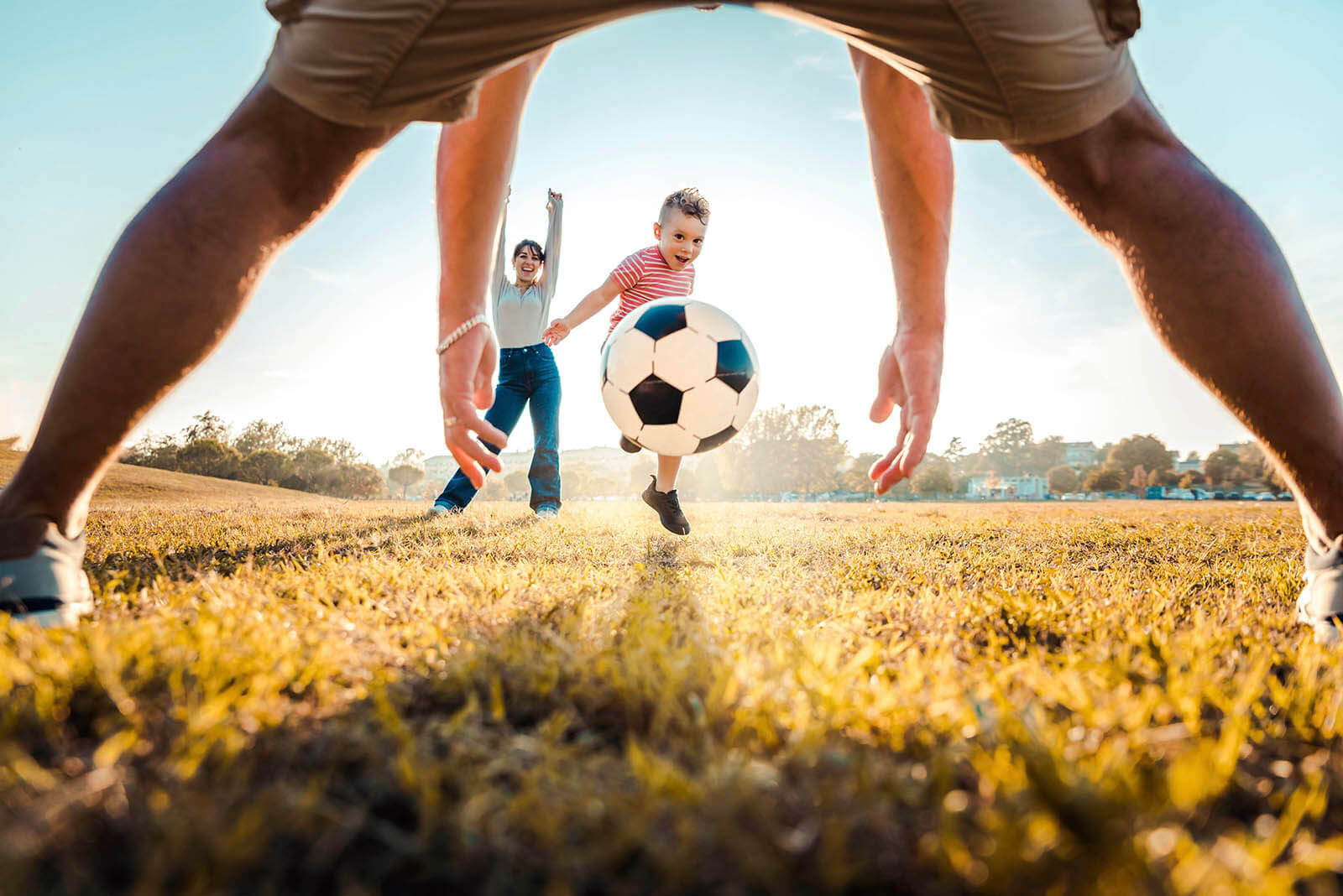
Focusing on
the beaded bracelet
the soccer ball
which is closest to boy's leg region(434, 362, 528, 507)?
the soccer ball

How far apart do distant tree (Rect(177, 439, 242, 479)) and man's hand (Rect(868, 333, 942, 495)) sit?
130 feet

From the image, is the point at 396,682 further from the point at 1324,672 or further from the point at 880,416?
the point at 1324,672

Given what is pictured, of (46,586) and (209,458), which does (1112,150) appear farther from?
(209,458)

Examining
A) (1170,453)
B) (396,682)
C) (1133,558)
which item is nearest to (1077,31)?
(396,682)

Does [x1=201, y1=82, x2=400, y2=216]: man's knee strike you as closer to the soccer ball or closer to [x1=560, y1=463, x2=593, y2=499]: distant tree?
the soccer ball

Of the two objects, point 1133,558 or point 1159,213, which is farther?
point 1133,558

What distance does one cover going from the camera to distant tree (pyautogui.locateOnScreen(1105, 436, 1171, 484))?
6300 cm

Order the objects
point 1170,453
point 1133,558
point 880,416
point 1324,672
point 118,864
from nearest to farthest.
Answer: point 118,864, point 1324,672, point 880,416, point 1133,558, point 1170,453

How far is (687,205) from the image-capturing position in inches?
210

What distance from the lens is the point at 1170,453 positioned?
66.2m

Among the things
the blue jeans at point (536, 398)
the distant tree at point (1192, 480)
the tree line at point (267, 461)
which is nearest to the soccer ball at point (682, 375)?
the blue jeans at point (536, 398)

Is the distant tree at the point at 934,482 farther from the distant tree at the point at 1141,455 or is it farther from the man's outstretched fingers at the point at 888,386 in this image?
the man's outstretched fingers at the point at 888,386

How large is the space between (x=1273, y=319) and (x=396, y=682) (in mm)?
2259

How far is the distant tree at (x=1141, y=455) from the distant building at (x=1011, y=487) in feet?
40.8
